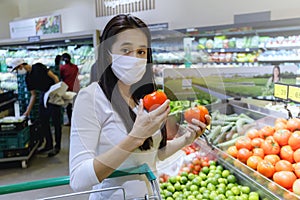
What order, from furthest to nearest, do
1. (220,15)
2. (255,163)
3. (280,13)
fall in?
1. (220,15)
2. (280,13)
3. (255,163)

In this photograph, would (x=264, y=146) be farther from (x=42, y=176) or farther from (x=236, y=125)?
(x=42, y=176)

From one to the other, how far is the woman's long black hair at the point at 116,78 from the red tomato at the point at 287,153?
1.09m

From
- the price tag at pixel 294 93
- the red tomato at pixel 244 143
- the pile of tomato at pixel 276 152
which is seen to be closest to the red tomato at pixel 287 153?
the pile of tomato at pixel 276 152

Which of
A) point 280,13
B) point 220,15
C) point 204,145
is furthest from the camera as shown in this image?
point 220,15

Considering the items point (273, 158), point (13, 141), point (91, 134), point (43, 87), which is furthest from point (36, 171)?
point (91, 134)

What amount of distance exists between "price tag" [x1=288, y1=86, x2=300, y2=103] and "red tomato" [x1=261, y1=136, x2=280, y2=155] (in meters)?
0.44

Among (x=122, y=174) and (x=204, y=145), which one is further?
(x=204, y=145)

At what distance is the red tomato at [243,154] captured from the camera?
6.01 feet

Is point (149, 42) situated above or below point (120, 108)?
above

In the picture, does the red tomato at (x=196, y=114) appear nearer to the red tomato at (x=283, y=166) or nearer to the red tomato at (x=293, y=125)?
the red tomato at (x=283, y=166)

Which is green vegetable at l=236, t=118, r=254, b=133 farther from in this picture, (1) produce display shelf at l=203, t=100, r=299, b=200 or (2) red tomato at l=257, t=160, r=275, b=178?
(2) red tomato at l=257, t=160, r=275, b=178

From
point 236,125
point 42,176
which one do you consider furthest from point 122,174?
point 42,176

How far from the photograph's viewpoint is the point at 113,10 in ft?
3.66

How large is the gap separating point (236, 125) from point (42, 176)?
8.80 feet
